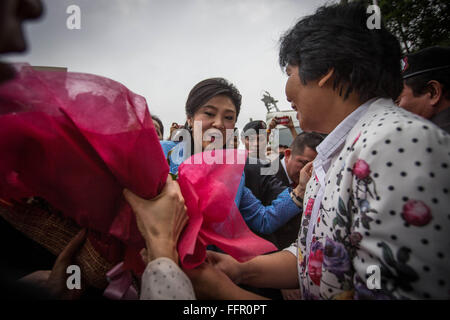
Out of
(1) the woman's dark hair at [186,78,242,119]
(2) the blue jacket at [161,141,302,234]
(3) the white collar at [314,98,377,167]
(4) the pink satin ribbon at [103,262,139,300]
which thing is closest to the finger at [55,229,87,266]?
(4) the pink satin ribbon at [103,262,139,300]

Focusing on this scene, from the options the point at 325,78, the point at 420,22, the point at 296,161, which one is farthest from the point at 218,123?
the point at 420,22

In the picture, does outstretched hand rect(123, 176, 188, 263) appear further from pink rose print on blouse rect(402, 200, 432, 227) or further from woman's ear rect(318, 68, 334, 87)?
woman's ear rect(318, 68, 334, 87)

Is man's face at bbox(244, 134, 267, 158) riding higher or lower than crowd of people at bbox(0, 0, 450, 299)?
lower

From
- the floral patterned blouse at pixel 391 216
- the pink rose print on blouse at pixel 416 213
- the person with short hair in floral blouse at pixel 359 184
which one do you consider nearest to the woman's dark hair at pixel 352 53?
the person with short hair in floral blouse at pixel 359 184

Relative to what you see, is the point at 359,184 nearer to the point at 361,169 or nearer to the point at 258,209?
the point at 361,169

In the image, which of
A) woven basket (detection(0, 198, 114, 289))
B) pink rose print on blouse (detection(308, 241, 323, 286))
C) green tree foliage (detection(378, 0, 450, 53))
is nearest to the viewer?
woven basket (detection(0, 198, 114, 289))

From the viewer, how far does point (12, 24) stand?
1.18 feet

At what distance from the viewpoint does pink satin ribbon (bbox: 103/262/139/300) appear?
717 millimetres

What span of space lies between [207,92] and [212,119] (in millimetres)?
234

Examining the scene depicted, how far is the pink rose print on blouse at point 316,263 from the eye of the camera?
0.91m

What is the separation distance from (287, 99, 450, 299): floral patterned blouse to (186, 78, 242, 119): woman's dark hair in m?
1.29

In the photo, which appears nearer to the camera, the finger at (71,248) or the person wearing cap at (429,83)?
the finger at (71,248)

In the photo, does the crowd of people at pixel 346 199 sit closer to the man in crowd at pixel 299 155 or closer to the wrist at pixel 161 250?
the wrist at pixel 161 250

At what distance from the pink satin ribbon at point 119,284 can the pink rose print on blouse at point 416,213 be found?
0.88 metres
